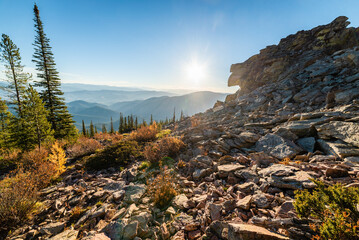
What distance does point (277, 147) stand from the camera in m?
5.96

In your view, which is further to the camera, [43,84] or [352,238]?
[43,84]

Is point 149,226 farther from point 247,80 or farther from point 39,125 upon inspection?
point 247,80

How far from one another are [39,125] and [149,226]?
43.6 feet

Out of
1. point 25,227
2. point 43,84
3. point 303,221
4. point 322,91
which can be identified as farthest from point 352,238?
point 43,84

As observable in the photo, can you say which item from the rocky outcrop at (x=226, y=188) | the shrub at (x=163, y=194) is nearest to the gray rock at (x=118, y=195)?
the rocky outcrop at (x=226, y=188)

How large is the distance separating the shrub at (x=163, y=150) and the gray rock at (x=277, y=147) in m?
4.30

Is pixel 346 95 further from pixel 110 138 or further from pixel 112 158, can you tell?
pixel 110 138

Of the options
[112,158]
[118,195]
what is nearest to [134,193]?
[118,195]

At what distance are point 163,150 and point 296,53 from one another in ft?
82.4

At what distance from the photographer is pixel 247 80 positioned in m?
25.2

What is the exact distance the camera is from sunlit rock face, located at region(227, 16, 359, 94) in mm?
16141

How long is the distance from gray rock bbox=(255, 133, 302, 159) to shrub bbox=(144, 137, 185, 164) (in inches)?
169

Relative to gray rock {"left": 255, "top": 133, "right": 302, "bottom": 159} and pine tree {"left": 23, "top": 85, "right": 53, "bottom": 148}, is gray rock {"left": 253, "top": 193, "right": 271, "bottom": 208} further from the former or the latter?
pine tree {"left": 23, "top": 85, "right": 53, "bottom": 148}

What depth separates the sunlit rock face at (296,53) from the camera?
1614cm
